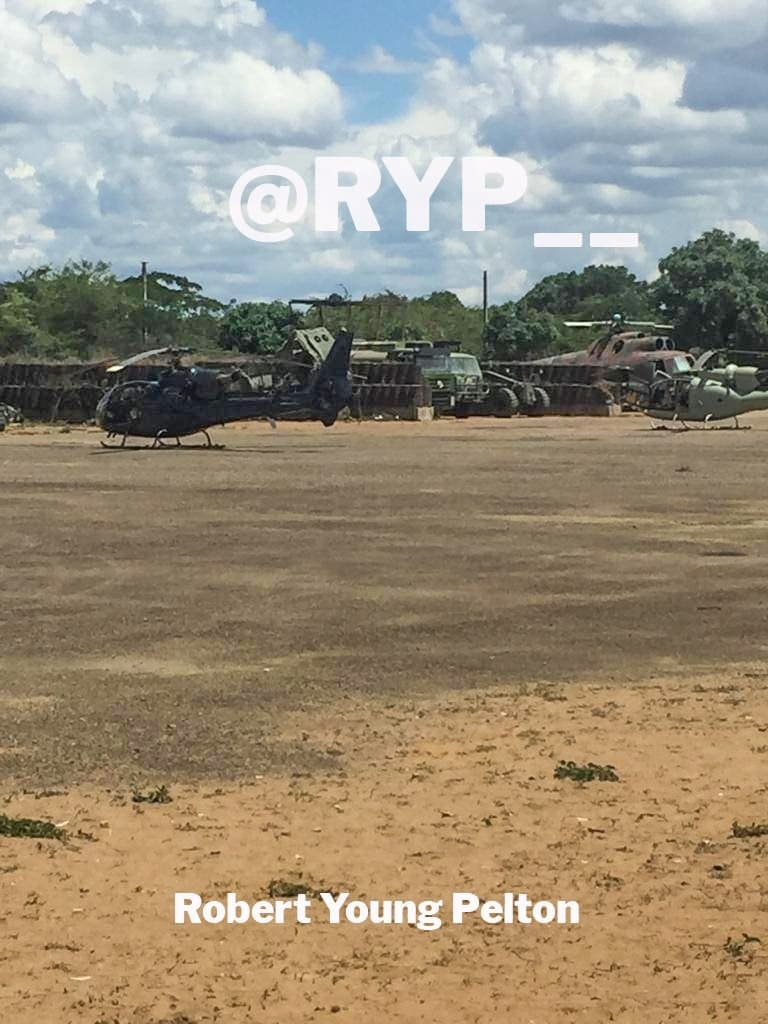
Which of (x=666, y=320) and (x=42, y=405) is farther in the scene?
(x=666, y=320)

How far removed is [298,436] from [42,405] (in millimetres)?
12225

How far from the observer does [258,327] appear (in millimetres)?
78062

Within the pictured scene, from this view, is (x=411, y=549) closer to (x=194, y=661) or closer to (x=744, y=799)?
(x=194, y=661)

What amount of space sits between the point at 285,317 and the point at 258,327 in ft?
6.22

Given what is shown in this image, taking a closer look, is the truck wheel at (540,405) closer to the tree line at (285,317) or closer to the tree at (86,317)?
the tree line at (285,317)

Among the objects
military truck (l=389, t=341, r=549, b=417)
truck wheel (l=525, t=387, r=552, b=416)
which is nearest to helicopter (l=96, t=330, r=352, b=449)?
military truck (l=389, t=341, r=549, b=417)

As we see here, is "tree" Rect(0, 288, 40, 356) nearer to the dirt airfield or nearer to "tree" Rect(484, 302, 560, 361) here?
"tree" Rect(484, 302, 560, 361)

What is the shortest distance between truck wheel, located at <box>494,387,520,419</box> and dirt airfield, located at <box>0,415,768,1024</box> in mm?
33414

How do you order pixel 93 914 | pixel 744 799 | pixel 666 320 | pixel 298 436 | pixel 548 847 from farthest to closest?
pixel 666 320
pixel 298 436
pixel 744 799
pixel 548 847
pixel 93 914

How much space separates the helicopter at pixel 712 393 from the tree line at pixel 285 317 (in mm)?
29693

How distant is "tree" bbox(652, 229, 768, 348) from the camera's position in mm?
85938

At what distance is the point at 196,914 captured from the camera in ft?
25.1

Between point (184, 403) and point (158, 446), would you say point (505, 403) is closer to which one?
point (184, 403)

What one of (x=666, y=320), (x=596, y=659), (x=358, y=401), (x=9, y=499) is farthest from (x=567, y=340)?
(x=596, y=659)
